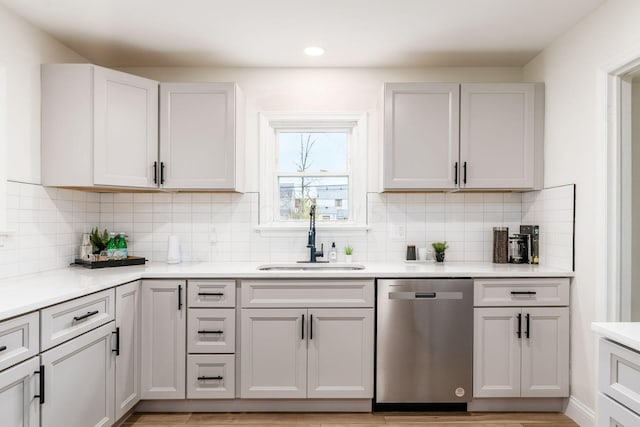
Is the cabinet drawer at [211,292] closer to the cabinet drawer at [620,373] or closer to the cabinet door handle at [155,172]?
the cabinet door handle at [155,172]

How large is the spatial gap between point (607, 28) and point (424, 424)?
8.28 feet

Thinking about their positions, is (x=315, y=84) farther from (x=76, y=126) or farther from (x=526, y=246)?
(x=526, y=246)

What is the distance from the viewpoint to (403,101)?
120 inches

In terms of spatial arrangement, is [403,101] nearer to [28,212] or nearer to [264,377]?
[264,377]

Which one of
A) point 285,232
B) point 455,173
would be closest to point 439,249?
point 455,173

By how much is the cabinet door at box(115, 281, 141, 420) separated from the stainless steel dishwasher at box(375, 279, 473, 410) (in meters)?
1.50

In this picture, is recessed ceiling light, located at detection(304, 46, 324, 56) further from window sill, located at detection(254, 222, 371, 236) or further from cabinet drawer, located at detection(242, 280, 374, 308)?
cabinet drawer, located at detection(242, 280, 374, 308)

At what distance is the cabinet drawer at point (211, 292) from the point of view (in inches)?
107

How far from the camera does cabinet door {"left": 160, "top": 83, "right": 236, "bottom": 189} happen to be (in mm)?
3035

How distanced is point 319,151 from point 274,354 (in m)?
1.64

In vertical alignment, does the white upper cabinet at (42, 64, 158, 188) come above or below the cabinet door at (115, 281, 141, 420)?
above

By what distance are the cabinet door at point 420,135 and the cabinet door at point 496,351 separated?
925 mm

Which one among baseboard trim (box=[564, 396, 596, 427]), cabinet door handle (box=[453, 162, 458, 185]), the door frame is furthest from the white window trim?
baseboard trim (box=[564, 396, 596, 427])

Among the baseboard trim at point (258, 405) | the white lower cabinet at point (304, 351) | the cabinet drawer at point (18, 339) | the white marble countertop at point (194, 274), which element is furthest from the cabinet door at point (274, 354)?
the cabinet drawer at point (18, 339)
